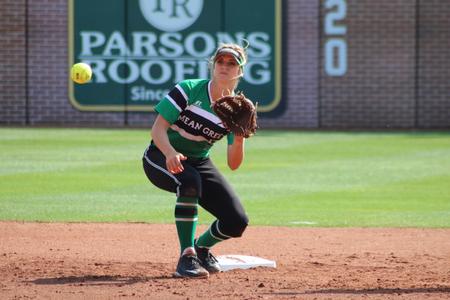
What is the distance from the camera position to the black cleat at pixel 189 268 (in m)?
6.98

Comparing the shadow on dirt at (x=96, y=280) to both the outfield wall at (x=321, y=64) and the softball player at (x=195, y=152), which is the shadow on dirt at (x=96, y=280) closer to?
the softball player at (x=195, y=152)

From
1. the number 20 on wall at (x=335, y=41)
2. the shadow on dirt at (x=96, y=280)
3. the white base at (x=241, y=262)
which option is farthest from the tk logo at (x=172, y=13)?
the shadow on dirt at (x=96, y=280)

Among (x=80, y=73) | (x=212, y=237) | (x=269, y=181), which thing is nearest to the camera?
(x=212, y=237)

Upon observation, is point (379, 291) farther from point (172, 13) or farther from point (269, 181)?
point (172, 13)

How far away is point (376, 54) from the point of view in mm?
23844

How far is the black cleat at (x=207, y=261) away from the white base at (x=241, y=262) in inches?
3.1

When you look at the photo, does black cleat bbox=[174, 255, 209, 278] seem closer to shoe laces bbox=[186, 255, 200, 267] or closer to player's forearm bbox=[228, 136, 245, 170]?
shoe laces bbox=[186, 255, 200, 267]

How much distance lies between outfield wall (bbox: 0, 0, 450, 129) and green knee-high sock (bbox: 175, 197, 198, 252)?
16790 mm

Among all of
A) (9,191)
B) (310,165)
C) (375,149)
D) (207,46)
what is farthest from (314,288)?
(207,46)

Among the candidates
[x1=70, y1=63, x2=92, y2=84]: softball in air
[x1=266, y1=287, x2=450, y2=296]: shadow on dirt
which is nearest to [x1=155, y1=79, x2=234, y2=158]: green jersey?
[x1=266, y1=287, x2=450, y2=296]: shadow on dirt

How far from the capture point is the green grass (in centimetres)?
1084

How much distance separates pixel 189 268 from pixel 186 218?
0.33 metres

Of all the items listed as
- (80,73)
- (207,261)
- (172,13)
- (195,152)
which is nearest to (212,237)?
(207,261)

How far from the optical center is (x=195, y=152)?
714 cm
